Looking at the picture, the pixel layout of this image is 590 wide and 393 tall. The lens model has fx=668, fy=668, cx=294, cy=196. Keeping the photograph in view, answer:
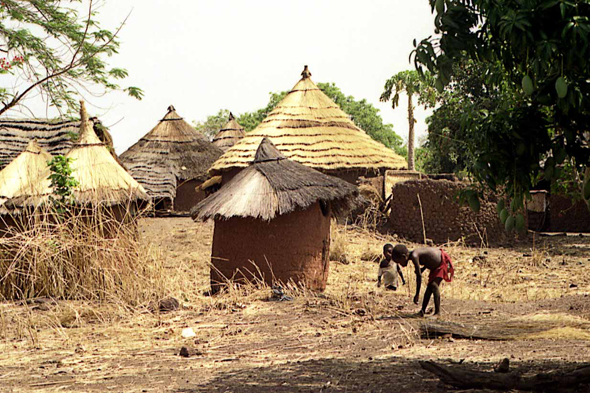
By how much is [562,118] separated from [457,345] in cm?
268

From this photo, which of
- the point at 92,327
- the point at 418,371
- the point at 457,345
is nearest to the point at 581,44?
the point at 418,371

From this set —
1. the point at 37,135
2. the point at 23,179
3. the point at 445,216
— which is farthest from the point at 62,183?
the point at 445,216

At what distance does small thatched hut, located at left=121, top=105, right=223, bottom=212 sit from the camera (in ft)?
80.1

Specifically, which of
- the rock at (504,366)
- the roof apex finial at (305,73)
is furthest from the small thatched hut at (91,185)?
the roof apex finial at (305,73)

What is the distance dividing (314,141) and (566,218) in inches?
277

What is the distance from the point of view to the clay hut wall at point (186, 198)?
80.5ft

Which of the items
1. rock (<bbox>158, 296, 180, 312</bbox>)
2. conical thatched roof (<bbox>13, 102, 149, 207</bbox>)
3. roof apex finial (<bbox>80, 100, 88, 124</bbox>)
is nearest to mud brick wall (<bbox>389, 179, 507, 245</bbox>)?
conical thatched roof (<bbox>13, 102, 149, 207</bbox>)

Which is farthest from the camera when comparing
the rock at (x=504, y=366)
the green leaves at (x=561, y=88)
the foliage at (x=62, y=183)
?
the foliage at (x=62, y=183)

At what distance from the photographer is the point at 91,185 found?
9523 mm

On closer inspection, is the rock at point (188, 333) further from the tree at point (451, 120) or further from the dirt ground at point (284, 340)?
the tree at point (451, 120)

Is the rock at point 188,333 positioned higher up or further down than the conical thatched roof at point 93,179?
further down

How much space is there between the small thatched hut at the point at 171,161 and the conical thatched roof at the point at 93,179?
12.6 metres

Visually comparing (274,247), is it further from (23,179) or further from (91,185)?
(23,179)

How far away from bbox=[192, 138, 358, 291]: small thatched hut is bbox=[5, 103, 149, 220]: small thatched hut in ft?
4.61
